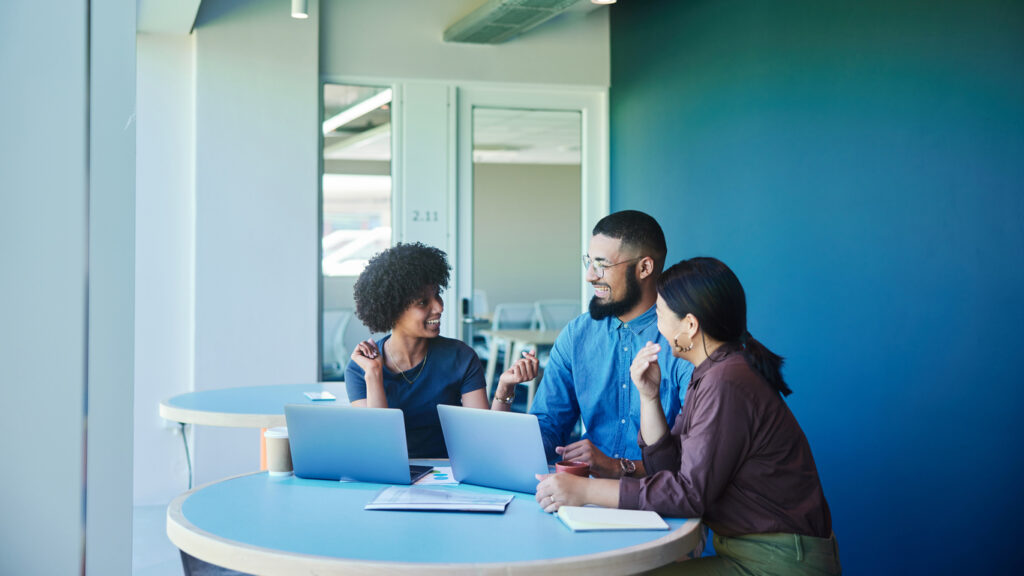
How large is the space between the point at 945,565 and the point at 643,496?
5.75 ft

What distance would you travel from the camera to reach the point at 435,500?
184cm

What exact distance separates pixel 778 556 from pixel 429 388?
1.22 metres

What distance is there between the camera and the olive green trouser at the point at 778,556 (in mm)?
1786

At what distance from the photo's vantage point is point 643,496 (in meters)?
1.78

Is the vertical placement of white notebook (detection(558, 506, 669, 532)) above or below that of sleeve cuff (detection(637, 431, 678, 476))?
below

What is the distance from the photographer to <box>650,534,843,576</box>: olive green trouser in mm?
1786

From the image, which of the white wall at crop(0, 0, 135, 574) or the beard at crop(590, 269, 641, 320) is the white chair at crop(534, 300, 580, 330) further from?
the white wall at crop(0, 0, 135, 574)

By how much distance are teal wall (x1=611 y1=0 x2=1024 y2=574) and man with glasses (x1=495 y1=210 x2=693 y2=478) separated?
101 centimetres

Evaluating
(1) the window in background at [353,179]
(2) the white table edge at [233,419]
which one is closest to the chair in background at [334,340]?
(1) the window in background at [353,179]

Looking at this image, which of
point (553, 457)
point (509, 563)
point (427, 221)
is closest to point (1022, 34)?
point (553, 457)

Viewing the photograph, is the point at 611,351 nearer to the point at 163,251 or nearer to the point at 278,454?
the point at 278,454

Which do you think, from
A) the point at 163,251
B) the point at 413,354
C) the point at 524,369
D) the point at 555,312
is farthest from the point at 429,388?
the point at 555,312

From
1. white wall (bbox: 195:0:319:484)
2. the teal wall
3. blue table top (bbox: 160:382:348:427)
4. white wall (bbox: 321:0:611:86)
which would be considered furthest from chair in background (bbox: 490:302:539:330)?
blue table top (bbox: 160:382:348:427)

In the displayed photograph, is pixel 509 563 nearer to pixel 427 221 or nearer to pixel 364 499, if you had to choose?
pixel 364 499
